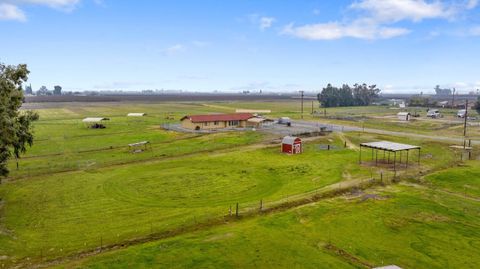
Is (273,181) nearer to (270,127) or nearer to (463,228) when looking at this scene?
(463,228)

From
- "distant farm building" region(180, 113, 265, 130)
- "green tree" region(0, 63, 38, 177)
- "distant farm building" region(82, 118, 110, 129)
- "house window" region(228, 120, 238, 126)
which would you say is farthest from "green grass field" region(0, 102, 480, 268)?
"house window" region(228, 120, 238, 126)

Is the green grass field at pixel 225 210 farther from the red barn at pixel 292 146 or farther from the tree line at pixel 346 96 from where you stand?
the tree line at pixel 346 96

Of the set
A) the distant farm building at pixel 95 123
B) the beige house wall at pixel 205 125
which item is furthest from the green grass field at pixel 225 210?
the distant farm building at pixel 95 123

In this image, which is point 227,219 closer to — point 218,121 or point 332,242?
point 332,242

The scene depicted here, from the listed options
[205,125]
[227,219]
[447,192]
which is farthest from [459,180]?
[205,125]

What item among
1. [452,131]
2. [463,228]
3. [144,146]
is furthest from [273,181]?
[452,131]

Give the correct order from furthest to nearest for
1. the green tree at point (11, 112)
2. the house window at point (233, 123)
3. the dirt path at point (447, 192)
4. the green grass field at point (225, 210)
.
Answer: the house window at point (233, 123) < the dirt path at point (447, 192) < the green tree at point (11, 112) < the green grass field at point (225, 210)

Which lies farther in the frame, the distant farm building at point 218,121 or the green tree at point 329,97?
the green tree at point 329,97
